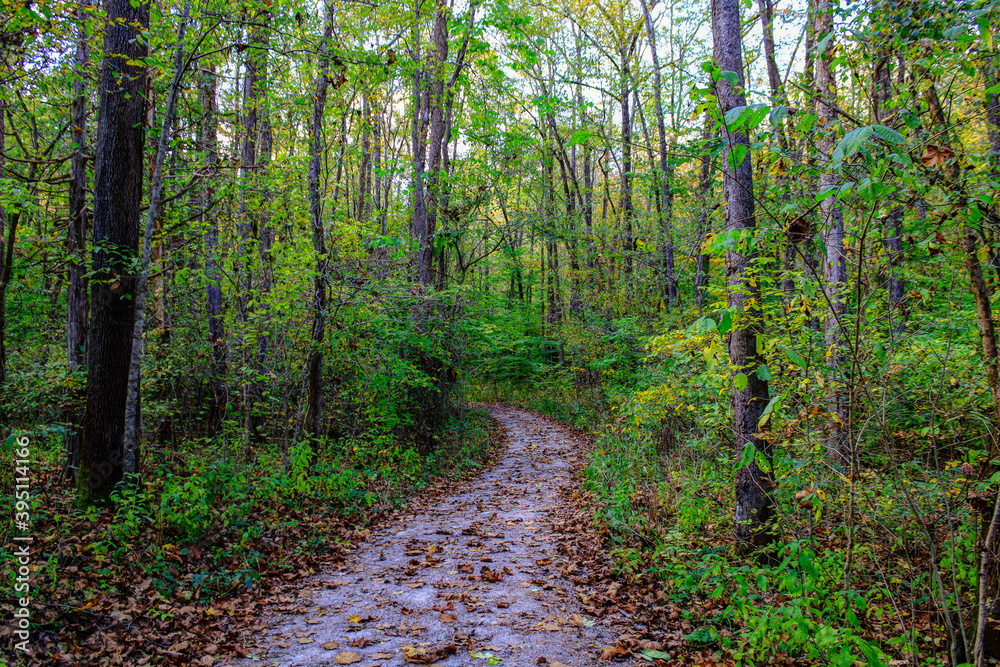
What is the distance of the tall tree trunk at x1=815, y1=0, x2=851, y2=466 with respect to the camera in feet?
11.5

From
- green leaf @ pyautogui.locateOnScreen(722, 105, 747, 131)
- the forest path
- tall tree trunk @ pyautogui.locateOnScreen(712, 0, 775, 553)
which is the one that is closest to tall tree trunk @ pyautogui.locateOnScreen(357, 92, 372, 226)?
the forest path

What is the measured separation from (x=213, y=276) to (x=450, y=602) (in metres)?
7.69

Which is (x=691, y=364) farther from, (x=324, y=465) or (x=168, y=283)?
(x=168, y=283)

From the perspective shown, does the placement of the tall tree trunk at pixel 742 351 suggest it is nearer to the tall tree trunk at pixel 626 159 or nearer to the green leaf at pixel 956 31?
the green leaf at pixel 956 31

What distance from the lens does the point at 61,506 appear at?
219 inches

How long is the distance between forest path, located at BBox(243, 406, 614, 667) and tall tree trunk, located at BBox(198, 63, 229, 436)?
3.90 m

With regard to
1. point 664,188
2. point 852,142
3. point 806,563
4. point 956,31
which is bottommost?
point 806,563

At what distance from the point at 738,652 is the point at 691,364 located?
4.89 meters

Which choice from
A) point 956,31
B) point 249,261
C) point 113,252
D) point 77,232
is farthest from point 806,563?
point 77,232

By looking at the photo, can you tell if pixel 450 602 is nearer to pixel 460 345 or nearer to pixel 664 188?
pixel 460 345

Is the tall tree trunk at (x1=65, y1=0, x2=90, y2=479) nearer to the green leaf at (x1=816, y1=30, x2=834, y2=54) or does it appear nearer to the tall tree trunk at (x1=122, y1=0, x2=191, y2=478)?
the tall tree trunk at (x1=122, y1=0, x2=191, y2=478)

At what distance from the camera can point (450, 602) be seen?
4.66 metres

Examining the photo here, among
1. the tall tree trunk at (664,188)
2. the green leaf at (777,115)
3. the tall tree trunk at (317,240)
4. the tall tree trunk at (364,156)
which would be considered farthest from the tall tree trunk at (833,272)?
the tall tree trunk at (364,156)

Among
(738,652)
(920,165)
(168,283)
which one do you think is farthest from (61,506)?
(920,165)
